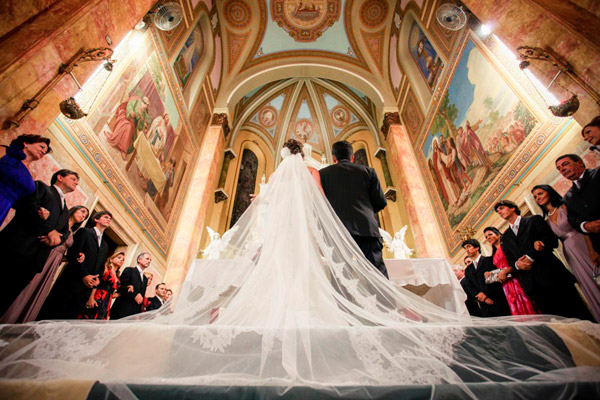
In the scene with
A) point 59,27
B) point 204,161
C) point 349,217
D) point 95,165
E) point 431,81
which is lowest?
point 349,217

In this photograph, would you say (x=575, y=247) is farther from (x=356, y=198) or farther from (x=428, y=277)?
(x=356, y=198)

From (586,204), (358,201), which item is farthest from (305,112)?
(586,204)

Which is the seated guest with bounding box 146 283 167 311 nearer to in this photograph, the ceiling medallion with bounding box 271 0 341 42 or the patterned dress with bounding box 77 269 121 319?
the patterned dress with bounding box 77 269 121 319

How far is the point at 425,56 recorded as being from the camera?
7.95m

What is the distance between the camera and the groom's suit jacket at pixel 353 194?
2165mm

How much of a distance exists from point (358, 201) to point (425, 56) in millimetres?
7555

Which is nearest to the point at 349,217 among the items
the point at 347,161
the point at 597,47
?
the point at 347,161

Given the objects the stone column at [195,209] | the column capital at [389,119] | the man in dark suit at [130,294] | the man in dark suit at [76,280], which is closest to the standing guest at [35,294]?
the man in dark suit at [76,280]

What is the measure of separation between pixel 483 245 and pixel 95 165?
6.61 m

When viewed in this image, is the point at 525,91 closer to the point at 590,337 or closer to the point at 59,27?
the point at 590,337

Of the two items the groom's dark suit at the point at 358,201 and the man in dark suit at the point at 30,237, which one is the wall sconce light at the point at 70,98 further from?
the groom's dark suit at the point at 358,201

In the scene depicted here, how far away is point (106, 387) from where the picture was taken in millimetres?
1007

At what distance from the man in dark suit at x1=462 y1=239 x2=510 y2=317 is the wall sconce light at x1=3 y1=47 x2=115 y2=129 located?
4.93 metres

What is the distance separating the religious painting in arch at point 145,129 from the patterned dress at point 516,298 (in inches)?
224
